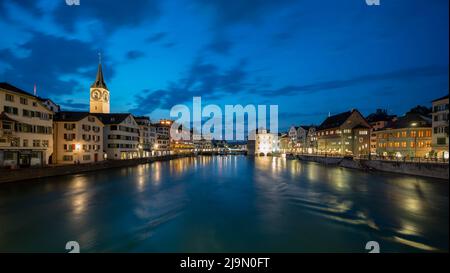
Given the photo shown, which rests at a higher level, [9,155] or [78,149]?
[78,149]

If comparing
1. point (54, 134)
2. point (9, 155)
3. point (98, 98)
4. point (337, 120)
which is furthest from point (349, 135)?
point (98, 98)

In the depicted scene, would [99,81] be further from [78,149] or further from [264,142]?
[264,142]

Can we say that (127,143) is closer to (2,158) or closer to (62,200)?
(2,158)

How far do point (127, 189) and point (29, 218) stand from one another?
12.0 m

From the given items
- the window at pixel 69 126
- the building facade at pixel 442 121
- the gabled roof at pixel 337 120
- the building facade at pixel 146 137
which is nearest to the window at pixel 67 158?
the window at pixel 69 126

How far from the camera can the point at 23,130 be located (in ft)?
110

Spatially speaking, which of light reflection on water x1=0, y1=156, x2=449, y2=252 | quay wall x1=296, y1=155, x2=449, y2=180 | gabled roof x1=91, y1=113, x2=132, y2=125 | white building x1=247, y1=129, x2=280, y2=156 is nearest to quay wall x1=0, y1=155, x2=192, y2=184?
light reflection on water x1=0, y1=156, x2=449, y2=252

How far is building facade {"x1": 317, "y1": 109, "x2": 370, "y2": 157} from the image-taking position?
68000mm

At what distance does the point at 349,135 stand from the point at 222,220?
66.9m

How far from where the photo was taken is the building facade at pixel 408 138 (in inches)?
1832

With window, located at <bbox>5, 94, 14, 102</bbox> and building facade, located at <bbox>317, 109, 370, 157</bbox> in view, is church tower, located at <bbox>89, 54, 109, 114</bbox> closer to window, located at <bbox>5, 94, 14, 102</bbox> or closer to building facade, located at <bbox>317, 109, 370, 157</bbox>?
window, located at <bbox>5, 94, 14, 102</bbox>

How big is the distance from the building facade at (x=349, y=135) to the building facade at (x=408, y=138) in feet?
25.5

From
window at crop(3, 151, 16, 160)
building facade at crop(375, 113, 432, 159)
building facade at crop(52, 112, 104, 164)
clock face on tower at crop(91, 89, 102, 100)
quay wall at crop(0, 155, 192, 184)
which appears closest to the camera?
quay wall at crop(0, 155, 192, 184)
